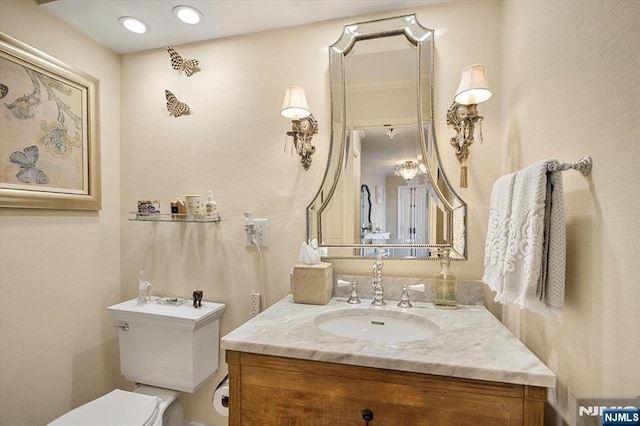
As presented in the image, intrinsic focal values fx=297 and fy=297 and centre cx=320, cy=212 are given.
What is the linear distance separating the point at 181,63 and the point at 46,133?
0.73 meters

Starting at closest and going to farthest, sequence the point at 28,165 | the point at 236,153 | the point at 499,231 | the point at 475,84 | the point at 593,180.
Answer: the point at 593,180 < the point at 499,231 < the point at 475,84 < the point at 28,165 < the point at 236,153

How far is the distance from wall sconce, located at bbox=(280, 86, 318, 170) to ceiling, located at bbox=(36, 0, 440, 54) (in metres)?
0.36

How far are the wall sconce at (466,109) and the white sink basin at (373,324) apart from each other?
0.62 metres

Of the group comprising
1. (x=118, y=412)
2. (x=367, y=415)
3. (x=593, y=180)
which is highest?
(x=593, y=180)

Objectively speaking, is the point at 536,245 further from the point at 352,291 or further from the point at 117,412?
the point at 117,412

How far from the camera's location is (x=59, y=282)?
1.46m

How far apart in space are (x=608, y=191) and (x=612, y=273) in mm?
177

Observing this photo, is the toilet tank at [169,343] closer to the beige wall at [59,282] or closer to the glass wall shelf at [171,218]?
the beige wall at [59,282]

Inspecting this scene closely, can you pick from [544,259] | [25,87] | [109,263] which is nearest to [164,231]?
A: [109,263]

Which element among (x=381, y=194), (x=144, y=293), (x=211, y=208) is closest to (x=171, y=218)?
(x=211, y=208)

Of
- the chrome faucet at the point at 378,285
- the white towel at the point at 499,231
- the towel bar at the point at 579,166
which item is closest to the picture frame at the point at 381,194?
the chrome faucet at the point at 378,285

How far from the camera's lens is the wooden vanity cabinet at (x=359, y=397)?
74 centimetres

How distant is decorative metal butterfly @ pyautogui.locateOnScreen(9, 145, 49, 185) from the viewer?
4.28ft

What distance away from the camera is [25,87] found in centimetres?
133
